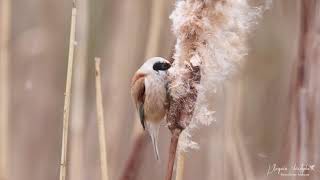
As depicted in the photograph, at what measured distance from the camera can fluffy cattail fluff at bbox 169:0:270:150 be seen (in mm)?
646

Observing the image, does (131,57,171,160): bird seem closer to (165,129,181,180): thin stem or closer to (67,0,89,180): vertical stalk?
(165,129,181,180): thin stem

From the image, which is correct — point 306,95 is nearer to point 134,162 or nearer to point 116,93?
point 134,162

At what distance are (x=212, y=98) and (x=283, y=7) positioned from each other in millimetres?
288

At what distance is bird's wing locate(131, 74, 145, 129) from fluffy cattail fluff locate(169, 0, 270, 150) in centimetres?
8

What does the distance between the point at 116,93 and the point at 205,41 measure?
0.78m

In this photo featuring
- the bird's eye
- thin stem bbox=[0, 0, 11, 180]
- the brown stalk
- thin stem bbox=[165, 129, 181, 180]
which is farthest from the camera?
thin stem bbox=[0, 0, 11, 180]

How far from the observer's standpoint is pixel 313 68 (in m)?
0.92

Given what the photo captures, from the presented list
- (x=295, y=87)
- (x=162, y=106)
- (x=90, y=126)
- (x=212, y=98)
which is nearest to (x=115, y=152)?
(x=90, y=126)

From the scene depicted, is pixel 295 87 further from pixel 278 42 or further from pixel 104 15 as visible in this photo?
pixel 104 15

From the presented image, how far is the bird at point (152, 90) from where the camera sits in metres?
0.71

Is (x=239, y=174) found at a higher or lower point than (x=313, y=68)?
lower

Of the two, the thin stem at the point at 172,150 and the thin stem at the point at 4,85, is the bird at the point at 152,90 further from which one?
the thin stem at the point at 4,85

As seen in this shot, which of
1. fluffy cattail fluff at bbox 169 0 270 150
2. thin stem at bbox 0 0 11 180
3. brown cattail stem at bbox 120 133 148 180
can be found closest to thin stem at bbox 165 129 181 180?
fluffy cattail fluff at bbox 169 0 270 150

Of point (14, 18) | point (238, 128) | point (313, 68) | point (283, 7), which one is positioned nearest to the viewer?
point (313, 68)
